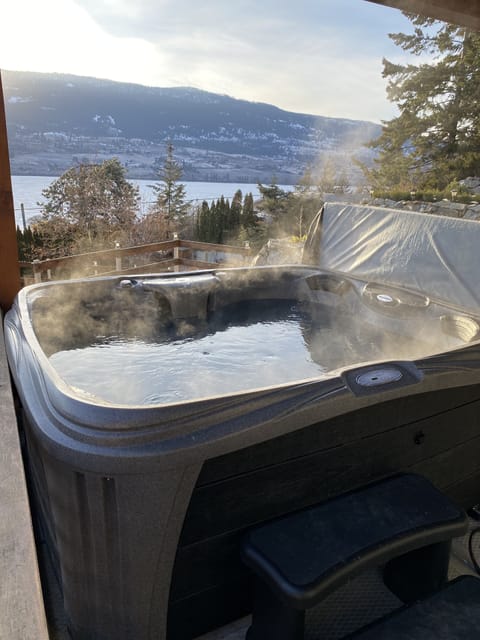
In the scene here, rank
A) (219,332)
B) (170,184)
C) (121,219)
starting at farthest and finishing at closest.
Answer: (170,184) → (121,219) → (219,332)

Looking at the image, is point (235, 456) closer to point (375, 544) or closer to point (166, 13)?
point (375, 544)

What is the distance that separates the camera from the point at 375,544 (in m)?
1.10

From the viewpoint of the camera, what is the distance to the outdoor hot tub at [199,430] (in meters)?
1.02

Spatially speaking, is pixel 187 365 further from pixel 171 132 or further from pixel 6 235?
pixel 171 132

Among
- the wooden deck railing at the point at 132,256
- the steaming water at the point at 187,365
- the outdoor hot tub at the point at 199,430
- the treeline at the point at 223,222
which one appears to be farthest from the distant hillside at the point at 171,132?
the outdoor hot tub at the point at 199,430

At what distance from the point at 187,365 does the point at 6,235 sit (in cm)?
104

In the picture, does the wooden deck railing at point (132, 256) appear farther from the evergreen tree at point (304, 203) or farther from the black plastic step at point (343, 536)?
the black plastic step at point (343, 536)

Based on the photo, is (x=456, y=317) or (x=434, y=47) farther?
(x=434, y=47)

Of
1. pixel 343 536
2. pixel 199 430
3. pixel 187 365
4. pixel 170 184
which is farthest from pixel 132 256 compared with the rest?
pixel 170 184

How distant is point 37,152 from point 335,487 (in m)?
9.79

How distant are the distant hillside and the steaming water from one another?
6.77m

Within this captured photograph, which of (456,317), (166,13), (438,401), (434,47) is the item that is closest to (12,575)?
(438,401)

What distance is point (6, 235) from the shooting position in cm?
200

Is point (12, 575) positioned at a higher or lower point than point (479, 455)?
higher
